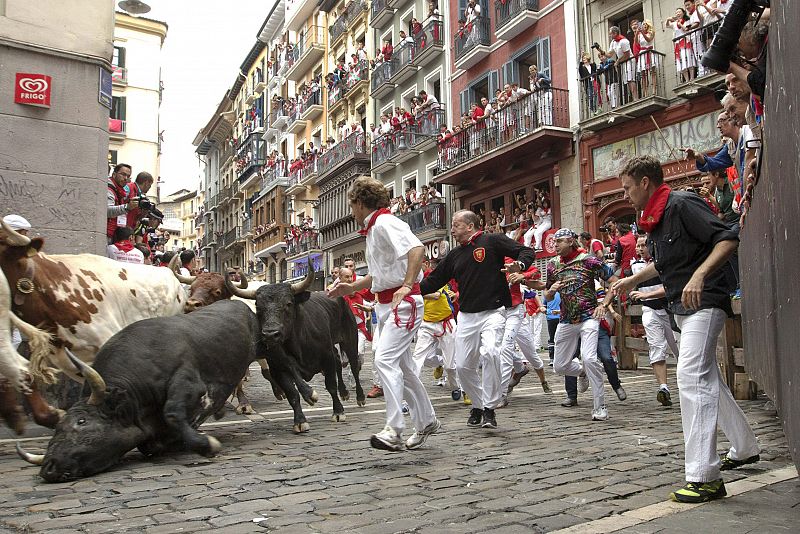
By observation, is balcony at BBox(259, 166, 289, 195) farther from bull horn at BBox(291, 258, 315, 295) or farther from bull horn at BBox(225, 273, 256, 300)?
bull horn at BBox(291, 258, 315, 295)

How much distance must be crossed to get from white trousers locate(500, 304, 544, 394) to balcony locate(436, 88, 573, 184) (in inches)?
530

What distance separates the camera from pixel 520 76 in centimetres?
2583

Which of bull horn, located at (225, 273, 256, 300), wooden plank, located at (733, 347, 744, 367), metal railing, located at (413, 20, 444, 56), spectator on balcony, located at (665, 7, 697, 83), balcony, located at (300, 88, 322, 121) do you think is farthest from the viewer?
balcony, located at (300, 88, 322, 121)

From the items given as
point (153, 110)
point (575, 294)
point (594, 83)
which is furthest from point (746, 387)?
point (153, 110)

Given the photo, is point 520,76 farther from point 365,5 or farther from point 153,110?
point 153,110

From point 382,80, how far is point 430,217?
336 inches

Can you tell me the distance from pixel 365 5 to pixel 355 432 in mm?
34223

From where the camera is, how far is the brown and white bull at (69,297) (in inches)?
245

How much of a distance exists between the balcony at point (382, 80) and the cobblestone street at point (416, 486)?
28647mm

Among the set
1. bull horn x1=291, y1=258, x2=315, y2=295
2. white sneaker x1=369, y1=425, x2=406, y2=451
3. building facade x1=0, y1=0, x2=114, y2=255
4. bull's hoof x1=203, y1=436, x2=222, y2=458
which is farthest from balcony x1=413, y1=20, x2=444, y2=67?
bull's hoof x1=203, y1=436, x2=222, y2=458

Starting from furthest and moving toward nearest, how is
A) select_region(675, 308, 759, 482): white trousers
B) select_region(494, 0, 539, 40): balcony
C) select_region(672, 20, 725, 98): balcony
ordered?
select_region(494, 0, 539, 40): balcony < select_region(672, 20, 725, 98): balcony < select_region(675, 308, 759, 482): white trousers

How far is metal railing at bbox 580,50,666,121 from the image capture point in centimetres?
1931

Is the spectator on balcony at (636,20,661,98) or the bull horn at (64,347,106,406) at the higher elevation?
the spectator on balcony at (636,20,661,98)

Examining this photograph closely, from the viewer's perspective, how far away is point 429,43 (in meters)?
30.5
